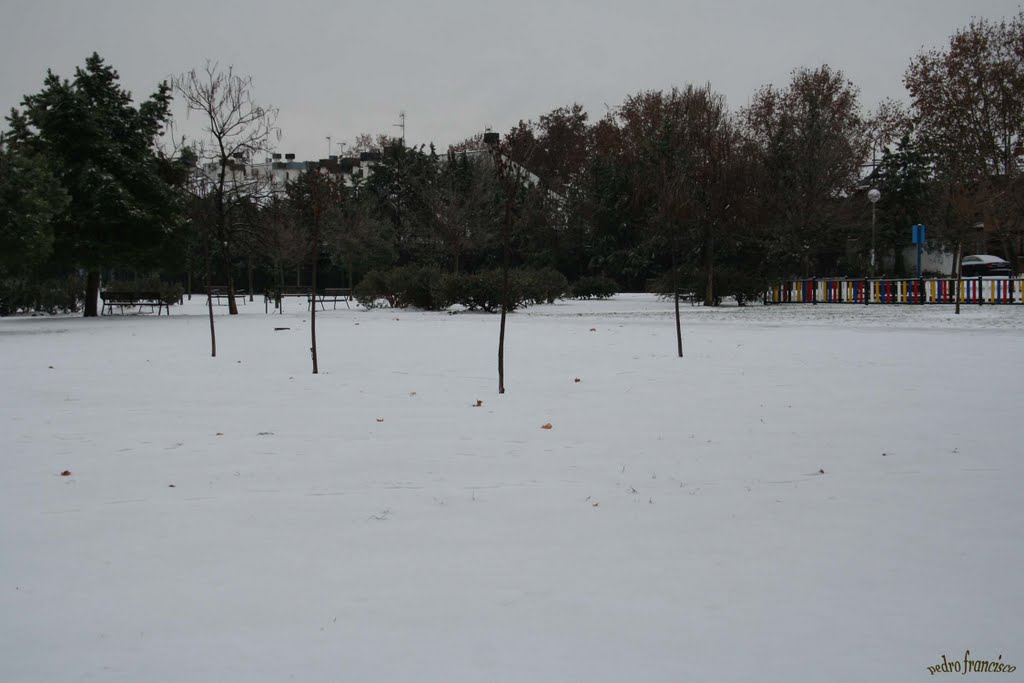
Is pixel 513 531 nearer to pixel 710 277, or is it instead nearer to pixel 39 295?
pixel 710 277

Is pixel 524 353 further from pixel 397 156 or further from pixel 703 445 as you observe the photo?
pixel 397 156

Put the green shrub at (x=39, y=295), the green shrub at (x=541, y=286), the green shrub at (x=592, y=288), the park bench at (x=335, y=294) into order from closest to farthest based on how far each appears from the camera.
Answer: the green shrub at (x=541, y=286) < the green shrub at (x=39, y=295) < the park bench at (x=335, y=294) < the green shrub at (x=592, y=288)

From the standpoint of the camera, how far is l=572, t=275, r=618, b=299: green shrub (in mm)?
45438

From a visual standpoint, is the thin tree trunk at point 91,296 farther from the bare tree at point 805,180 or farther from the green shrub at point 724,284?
the bare tree at point 805,180

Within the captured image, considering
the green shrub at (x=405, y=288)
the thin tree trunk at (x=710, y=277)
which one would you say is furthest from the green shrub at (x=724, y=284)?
the green shrub at (x=405, y=288)

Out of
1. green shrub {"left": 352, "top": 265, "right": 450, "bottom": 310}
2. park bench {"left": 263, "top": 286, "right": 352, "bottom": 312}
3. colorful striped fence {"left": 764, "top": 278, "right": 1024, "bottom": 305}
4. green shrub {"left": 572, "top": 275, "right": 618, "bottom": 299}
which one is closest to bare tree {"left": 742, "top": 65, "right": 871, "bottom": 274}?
colorful striped fence {"left": 764, "top": 278, "right": 1024, "bottom": 305}

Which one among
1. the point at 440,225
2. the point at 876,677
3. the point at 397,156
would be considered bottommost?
the point at 876,677

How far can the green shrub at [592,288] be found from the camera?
1789 inches

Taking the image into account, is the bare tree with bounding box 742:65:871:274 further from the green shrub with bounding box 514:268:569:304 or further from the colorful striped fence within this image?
the green shrub with bounding box 514:268:569:304

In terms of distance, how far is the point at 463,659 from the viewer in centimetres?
327

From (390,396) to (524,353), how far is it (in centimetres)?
558

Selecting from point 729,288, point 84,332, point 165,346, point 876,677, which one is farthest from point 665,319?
point 876,677

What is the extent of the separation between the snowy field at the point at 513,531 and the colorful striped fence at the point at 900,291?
2604cm

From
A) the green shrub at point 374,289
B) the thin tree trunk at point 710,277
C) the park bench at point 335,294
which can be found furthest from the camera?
the park bench at point 335,294
